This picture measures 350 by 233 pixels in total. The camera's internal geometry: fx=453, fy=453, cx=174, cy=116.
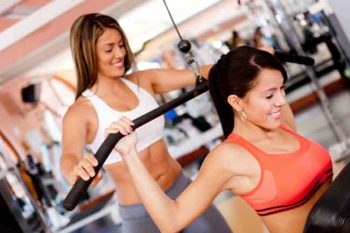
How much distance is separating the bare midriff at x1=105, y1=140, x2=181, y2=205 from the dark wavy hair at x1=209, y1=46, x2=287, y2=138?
335mm

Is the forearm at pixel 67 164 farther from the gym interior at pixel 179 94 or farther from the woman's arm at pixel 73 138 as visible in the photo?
the gym interior at pixel 179 94

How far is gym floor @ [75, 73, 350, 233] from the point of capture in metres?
3.01

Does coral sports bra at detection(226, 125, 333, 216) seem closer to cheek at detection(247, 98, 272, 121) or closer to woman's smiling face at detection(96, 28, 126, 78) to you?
cheek at detection(247, 98, 272, 121)

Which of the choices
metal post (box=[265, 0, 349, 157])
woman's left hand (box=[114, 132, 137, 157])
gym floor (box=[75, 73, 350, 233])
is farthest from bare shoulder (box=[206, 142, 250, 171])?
metal post (box=[265, 0, 349, 157])

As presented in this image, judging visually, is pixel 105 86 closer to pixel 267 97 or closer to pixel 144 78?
pixel 144 78

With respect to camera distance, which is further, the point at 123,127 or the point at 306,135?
the point at 306,135

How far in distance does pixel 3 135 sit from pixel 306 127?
3510 mm

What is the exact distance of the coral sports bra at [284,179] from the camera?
124 centimetres

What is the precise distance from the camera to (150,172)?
5.08ft

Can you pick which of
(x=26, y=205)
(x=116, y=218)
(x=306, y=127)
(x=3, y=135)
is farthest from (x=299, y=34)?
(x=26, y=205)

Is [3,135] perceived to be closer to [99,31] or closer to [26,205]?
[26,205]

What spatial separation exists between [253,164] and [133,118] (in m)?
0.44

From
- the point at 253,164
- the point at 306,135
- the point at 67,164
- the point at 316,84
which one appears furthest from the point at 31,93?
the point at 253,164

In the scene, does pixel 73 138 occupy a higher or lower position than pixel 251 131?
higher
